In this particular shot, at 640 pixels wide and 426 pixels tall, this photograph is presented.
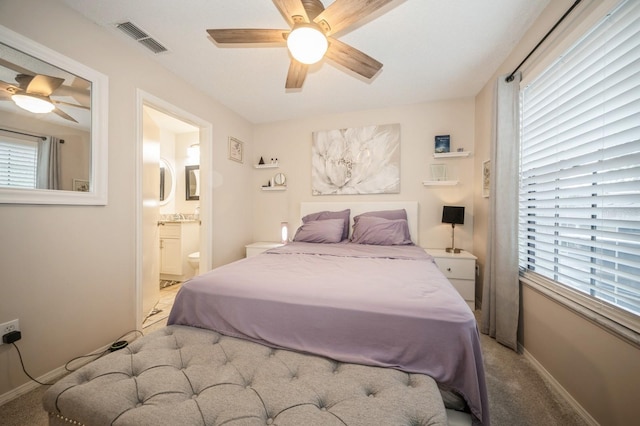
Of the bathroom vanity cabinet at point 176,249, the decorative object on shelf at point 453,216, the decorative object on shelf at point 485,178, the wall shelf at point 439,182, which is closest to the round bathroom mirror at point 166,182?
the bathroom vanity cabinet at point 176,249

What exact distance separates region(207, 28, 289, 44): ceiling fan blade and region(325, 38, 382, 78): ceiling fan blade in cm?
34

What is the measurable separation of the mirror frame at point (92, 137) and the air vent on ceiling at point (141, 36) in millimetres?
408

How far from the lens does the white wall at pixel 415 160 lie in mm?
2984

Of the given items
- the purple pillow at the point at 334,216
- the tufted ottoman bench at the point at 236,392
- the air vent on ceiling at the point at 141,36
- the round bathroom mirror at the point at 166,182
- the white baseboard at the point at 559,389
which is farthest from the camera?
the round bathroom mirror at the point at 166,182

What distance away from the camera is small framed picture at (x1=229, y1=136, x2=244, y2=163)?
131 inches

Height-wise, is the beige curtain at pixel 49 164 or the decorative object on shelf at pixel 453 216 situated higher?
the beige curtain at pixel 49 164

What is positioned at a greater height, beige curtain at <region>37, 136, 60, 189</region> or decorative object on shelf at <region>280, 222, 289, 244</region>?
beige curtain at <region>37, 136, 60, 189</region>

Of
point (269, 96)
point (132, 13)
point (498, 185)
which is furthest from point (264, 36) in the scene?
point (498, 185)

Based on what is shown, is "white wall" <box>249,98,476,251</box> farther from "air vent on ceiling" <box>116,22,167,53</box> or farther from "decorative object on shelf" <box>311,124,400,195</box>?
"air vent on ceiling" <box>116,22,167,53</box>

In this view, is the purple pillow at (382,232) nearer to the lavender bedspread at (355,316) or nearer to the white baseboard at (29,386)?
the lavender bedspread at (355,316)

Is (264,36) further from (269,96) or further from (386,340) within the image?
(386,340)

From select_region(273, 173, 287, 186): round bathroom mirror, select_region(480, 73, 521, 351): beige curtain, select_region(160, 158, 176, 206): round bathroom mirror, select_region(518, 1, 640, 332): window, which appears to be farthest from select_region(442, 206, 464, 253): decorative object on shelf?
select_region(160, 158, 176, 206): round bathroom mirror

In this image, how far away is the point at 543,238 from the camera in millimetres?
1681

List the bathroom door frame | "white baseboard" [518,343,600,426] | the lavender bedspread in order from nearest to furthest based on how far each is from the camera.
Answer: the lavender bedspread, "white baseboard" [518,343,600,426], the bathroom door frame
